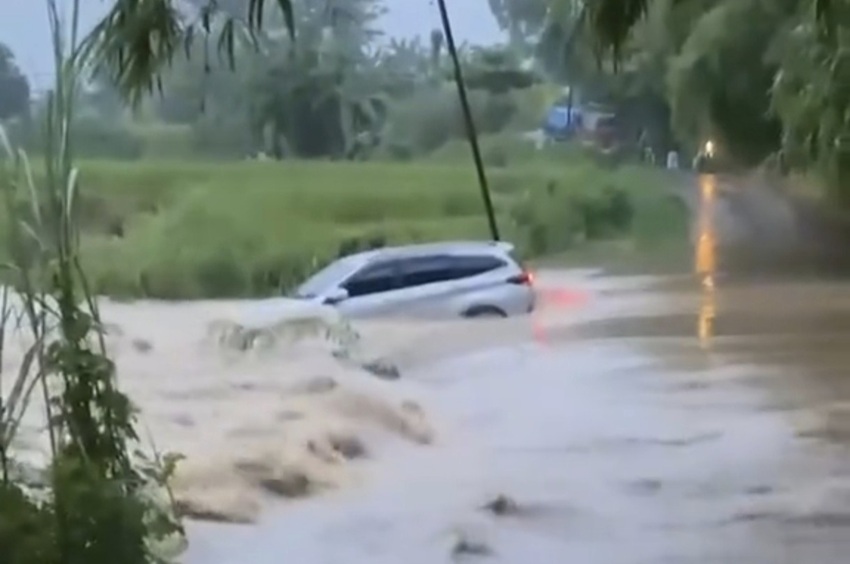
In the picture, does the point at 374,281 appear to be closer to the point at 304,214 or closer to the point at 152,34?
the point at 304,214

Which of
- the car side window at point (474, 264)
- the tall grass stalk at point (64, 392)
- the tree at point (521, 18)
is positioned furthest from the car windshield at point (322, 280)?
the tree at point (521, 18)

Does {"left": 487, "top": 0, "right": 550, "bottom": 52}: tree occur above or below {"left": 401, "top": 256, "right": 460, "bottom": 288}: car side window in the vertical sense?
above

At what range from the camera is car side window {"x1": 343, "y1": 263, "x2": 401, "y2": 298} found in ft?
6.21

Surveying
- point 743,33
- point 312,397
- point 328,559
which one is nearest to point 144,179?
point 312,397

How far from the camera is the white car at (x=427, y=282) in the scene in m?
1.89

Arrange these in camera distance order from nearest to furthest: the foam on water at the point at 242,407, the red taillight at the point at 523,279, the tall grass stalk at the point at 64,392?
the tall grass stalk at the point at 64,392, the foam on water at the point at 242,407, the red taillight at the point at 523,279

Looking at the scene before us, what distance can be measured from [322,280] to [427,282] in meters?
0.12

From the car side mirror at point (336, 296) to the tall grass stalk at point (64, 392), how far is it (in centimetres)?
26

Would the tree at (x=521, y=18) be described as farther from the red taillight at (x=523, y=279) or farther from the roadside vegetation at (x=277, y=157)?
the red taillight at (x=523, y=279)

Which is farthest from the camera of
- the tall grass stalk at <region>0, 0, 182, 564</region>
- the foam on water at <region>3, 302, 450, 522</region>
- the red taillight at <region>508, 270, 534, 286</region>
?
the red taillight at <region>508, 270, 534, 286</region>

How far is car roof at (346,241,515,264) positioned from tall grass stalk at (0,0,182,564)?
0.32 metres

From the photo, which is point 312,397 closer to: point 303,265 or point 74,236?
point 303,265

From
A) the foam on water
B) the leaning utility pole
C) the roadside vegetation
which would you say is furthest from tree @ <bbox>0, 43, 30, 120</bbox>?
the leaning utility pole

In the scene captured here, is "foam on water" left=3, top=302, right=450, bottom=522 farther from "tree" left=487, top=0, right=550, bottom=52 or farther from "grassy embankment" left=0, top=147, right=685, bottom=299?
"tree" left=487, top=0, right=550, bottom=52
